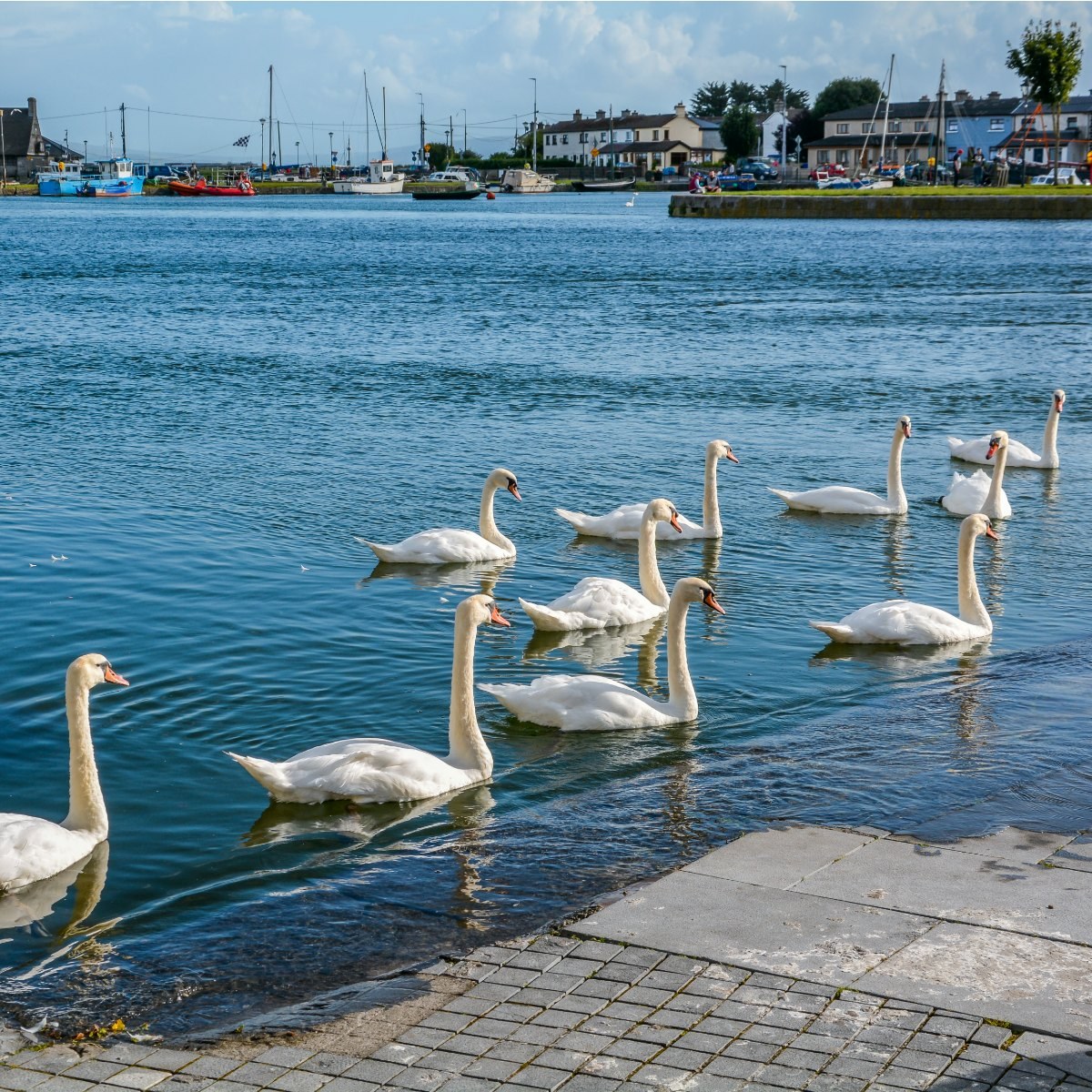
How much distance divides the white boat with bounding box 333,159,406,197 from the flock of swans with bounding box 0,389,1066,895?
6766 inches

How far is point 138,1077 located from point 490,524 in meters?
9.67

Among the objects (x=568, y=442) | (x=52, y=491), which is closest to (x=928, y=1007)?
(x=52, y=491)

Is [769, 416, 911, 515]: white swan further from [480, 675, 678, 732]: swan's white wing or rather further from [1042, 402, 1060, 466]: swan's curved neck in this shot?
[480, 675, 678, 732]: swan's white wing

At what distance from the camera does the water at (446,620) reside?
721cm

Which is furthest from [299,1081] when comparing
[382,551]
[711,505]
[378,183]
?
[378,183]

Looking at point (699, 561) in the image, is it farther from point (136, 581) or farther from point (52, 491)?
point (52, 491)

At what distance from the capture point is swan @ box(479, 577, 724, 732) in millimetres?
9672

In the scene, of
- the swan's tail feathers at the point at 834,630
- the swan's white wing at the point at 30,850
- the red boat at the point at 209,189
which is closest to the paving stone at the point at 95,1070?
the swan's white wing at the point at 30,850

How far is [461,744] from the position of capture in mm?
8789

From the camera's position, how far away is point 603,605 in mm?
12070

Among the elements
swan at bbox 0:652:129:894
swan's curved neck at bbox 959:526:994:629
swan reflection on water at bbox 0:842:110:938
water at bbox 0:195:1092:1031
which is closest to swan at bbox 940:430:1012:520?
water at bbox 0:195:1092:1031

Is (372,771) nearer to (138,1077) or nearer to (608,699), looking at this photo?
(608,699)

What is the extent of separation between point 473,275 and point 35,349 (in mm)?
27299

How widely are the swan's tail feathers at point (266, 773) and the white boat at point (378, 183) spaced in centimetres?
17817
